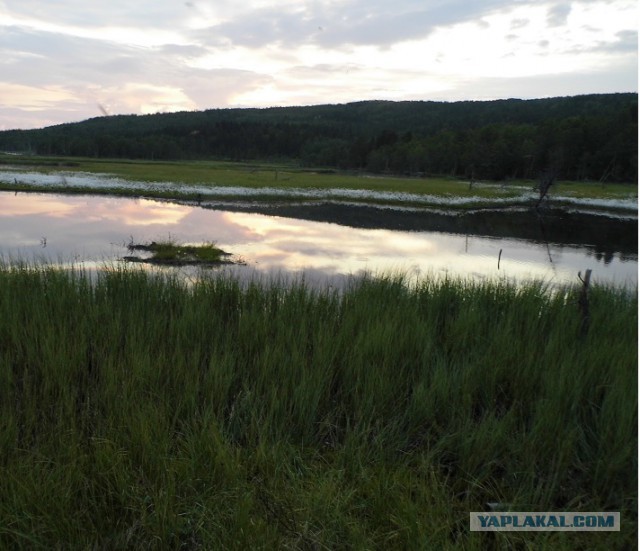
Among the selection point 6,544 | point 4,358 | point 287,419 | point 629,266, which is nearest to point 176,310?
point 4,358

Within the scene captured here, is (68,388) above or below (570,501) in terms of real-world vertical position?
above

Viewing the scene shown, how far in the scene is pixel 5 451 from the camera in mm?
4258

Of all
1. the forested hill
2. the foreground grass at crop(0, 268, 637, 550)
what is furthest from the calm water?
the forested hill

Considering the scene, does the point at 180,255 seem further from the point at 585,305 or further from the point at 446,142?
the point at 446,142

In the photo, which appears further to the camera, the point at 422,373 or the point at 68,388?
the point at 422,373

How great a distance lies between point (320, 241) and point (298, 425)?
2002 centimetres

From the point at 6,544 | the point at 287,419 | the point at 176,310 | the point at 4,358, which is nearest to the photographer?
the point at 6,544

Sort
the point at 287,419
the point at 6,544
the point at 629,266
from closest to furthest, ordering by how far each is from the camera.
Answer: the point at 6,544 → the point at 287,419 → the point at 629,266

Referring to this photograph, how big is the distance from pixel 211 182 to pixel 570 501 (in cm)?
5260

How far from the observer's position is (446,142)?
342ft

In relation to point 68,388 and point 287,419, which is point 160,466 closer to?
point 287,419

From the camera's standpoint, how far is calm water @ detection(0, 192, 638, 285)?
19219mm

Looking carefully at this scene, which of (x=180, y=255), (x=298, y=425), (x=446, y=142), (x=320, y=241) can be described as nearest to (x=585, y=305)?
(x=298, y=425)

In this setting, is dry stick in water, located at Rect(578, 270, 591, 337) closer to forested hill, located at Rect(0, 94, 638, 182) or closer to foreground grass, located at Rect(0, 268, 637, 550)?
foreground grass, located at Rect(0, 268, 637, 550)
